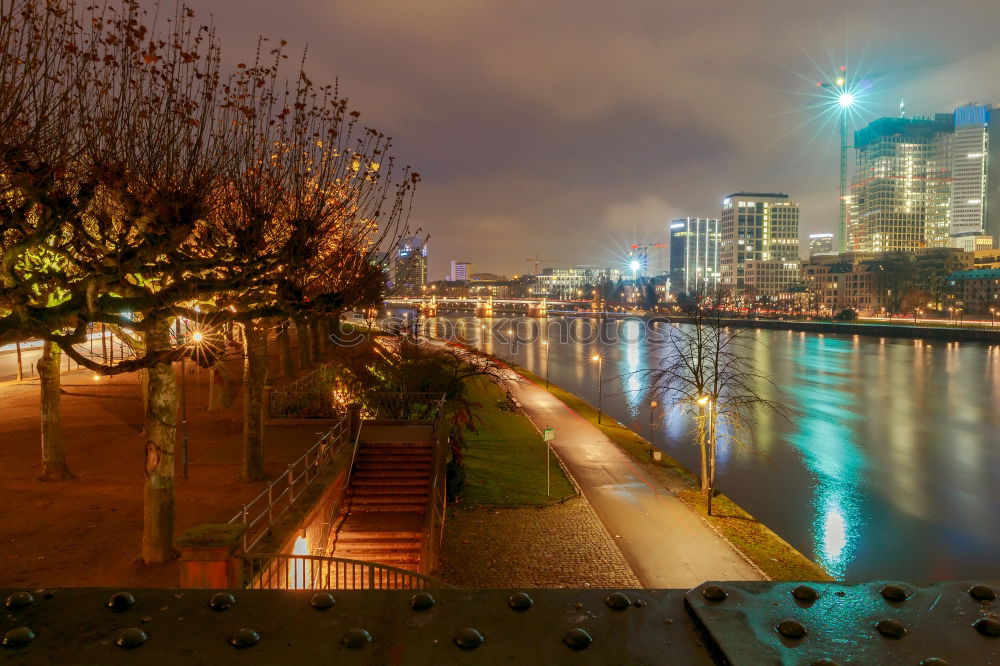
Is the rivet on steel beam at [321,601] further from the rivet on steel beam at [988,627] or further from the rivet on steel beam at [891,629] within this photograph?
the rivet on steel beam at [988,627]

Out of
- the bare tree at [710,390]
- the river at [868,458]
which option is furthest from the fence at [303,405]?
the river at [868,458]

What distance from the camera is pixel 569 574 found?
1474 cm

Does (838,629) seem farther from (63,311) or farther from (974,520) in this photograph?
(974,520)

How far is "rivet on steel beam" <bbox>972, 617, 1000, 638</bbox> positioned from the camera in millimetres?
2002

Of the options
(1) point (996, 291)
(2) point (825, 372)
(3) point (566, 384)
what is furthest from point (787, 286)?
(3) point (566, 384)

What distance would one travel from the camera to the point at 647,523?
60.5 ft

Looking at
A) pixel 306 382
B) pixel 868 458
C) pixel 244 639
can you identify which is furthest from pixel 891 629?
pixel 868 458

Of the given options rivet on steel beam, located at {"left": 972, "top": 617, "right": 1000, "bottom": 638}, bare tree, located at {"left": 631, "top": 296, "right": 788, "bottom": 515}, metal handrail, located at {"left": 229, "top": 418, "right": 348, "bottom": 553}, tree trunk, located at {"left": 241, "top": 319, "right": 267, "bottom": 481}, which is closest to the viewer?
rivet on steel beam, located at {"left": 972, "top": 617, "right": 1000, "bottom": 638}

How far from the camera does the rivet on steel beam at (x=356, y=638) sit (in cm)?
205

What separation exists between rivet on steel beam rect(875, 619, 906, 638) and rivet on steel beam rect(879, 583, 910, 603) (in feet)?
0.72

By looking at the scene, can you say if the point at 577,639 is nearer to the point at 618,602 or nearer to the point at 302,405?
the point at 618,602

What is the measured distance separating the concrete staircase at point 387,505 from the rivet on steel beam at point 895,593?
12.6 m

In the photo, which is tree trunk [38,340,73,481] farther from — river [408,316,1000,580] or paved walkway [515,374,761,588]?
river [408,316,1000,580]

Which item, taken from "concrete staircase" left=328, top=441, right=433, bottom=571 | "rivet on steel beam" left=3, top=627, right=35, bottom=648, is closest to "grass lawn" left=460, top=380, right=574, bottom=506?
"concrete staircase" left=328, top=441, right=433, bottom=571
